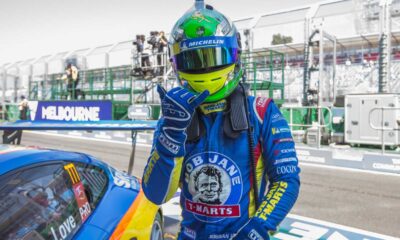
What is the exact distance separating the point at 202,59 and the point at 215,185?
55cm

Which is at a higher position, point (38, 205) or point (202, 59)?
point (202, 59)

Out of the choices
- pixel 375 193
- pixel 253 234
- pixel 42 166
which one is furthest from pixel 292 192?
pixel 375 193

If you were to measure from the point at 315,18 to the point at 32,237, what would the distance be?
1362cm

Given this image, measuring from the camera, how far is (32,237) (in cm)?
185

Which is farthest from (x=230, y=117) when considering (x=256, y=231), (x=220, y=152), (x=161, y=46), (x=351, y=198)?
(x=161, y=46)

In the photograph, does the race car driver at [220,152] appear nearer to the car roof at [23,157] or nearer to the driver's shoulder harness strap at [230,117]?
the driver's shoulder harness strap at [230,117]

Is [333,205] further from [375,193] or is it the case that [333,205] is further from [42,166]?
[42,166]

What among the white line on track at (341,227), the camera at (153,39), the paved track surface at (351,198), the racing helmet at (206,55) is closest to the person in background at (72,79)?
→ the camera at (153,39)

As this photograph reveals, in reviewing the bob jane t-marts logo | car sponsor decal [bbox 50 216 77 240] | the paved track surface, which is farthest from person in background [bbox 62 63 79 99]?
the bob jane t-marts logo

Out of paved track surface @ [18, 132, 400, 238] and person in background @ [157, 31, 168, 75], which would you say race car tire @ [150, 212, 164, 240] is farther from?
person in background @ [157, 31, 168, 75]

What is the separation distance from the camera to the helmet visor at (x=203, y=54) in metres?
1.51

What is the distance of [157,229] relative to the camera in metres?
3.12

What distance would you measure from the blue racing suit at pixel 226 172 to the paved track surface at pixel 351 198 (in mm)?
3614

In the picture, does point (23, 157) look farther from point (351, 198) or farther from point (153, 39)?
point (153, 39)
